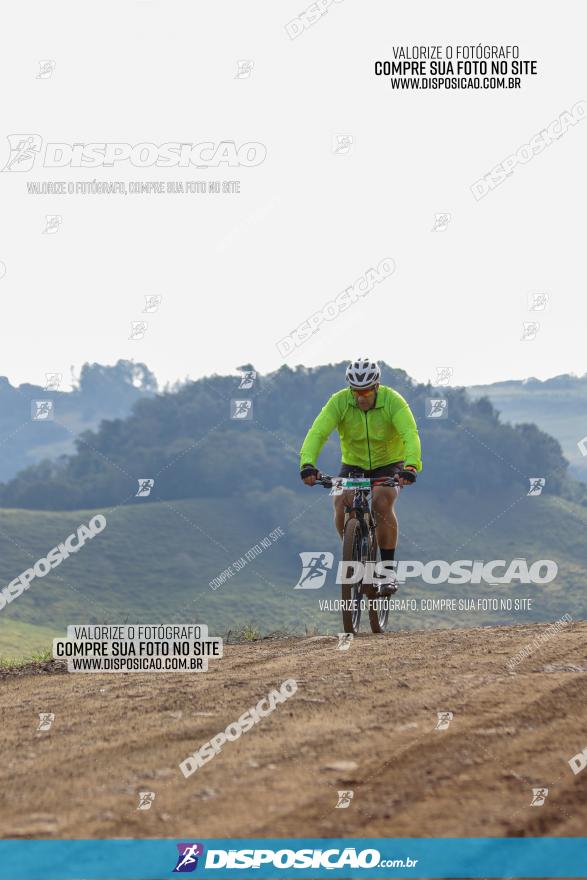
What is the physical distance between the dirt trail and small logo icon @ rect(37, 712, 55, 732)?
0.10 metres

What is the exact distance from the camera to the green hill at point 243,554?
127 meters

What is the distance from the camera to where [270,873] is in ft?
16.8

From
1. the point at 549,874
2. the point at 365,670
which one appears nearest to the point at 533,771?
the point at 549,874

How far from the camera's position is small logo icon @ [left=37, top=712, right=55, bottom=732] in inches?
307

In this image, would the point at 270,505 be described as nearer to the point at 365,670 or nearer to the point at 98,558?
the point at 98,558

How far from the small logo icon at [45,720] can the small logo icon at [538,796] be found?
3585 mm

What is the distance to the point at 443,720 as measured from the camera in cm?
687

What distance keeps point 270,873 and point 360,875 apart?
41 centimetres

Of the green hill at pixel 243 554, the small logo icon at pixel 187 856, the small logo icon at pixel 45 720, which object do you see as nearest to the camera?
the small logo icon at pixel 187 856

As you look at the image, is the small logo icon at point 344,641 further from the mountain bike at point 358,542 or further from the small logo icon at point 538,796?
the small logo icon at point 538,796

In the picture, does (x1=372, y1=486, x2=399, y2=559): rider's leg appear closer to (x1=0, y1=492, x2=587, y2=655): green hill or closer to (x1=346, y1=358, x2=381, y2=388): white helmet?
(x1=346, y1=358, x2=381, y2=388): white helmet

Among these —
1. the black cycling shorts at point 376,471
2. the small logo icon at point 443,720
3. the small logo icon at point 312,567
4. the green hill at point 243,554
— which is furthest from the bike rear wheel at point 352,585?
the green hill at point 243,554

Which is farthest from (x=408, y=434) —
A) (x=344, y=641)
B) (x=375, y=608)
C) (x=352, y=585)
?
(x=344, y=641)

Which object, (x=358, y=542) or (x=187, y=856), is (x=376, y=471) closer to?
(x=358, y=542)
